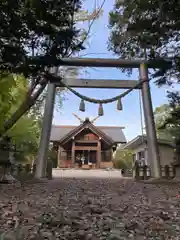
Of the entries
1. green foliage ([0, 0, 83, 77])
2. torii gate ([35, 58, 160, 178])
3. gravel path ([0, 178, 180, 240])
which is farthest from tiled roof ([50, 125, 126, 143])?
green foliage ([0, 0, 83, 77])

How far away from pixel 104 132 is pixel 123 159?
397cm

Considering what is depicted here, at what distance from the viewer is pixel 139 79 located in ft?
29.4

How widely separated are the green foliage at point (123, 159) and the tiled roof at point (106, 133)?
130 cm

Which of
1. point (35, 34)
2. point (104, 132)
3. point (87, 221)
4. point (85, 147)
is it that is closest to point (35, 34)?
point (35, 34)

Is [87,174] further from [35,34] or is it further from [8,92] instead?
[35,34]

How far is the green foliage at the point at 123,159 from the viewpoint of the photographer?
66.6 feet

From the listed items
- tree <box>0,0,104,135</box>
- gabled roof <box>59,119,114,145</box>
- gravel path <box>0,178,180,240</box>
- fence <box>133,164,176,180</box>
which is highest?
gabled roof <box>59,119,114,145</box>

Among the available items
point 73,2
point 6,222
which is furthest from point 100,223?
point 73,2

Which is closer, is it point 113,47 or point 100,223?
point 100,223

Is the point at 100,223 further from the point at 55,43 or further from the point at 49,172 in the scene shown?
the point at 49,172

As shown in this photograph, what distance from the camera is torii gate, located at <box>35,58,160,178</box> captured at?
812 centimetres

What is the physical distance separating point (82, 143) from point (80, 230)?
2039 cm

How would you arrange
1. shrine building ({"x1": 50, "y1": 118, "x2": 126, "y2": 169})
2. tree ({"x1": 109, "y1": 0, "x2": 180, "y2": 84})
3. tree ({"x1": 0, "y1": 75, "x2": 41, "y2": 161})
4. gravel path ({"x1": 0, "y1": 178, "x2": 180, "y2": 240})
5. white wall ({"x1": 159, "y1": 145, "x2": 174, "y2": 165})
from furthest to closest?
shrine building ({"x1": 50, "y1": 118, "x2": 126, "y2": 169}), white wall ({"x1": 159, "y1": 145, "x2": 174, "y2": 165}), tree ({"x1": 0, "y1": 75, "x2": 41, "y2": 161}), tree ({"x1": 109, "y1": 0, "x2": 180, "y2": 84}), gravel path ({"x1": 0, "y1": 178, "x2": 180, "y2": 240})

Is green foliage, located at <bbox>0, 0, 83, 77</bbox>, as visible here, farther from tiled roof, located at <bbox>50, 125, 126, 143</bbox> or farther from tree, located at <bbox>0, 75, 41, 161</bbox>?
tiled roof, located at <bbox>50, 125, 126, 143</bbox>
